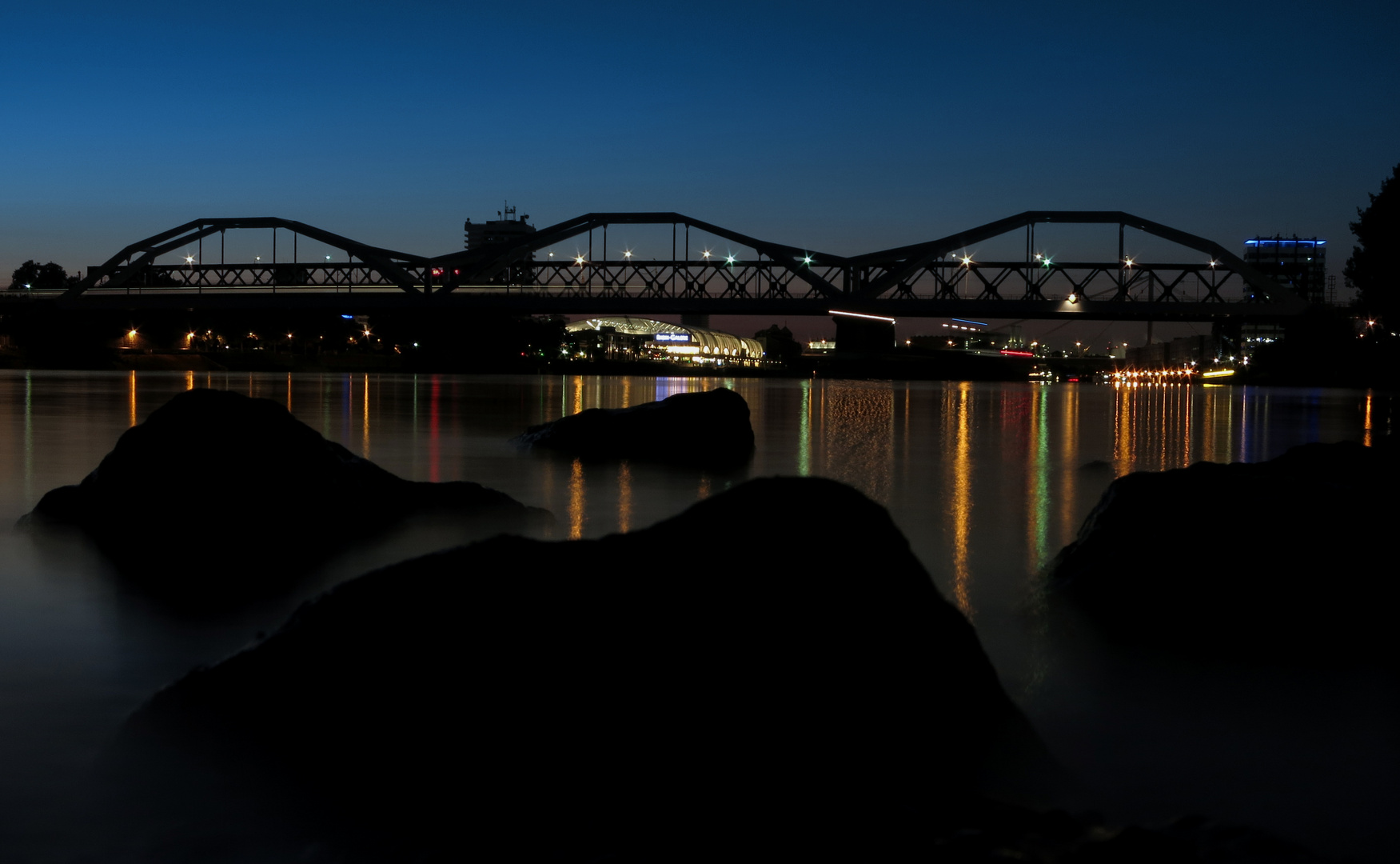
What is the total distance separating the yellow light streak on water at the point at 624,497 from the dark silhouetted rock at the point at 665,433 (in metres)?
0.47

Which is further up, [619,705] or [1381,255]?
[1381,255]

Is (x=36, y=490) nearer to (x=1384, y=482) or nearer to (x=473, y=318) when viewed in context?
(x=1384, y=482)

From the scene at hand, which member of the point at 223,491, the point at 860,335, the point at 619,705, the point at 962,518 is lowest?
the point at 962,518

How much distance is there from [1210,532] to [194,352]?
139 meters

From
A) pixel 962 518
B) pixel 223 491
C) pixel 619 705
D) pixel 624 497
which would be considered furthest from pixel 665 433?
pixel 619 705

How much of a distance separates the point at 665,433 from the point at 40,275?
678ft

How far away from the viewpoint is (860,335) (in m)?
137

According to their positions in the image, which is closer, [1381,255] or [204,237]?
[1381,255]

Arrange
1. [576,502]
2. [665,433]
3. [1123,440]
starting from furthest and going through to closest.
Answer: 1. [1123,440]
2. [665,433]
3. [576,502]

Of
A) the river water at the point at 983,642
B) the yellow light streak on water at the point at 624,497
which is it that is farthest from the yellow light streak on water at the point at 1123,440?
the yellow light streak on water at the point at 624,497

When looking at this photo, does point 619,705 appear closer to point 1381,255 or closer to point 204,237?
point 1381,255

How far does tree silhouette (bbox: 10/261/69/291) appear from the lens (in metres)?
188

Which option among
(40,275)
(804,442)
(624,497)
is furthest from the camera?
(40,275)

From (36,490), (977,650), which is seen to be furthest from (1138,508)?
(36,490)
